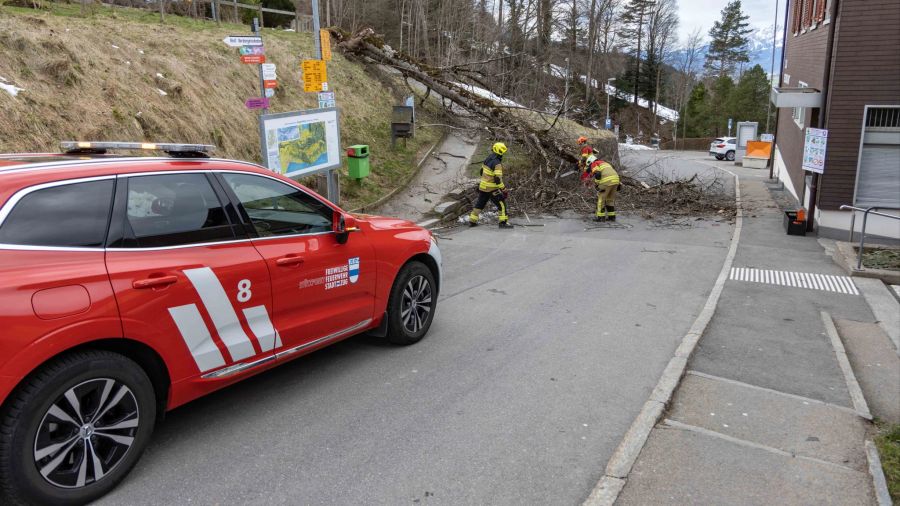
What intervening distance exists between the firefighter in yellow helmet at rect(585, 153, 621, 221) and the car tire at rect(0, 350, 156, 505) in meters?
12.4

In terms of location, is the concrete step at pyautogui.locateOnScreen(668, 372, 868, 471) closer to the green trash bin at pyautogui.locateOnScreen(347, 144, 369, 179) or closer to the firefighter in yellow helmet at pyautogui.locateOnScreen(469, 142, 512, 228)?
the firefighter in yellow helmet at pyautogui.locateOnScreen(469, 142, 512, 228)

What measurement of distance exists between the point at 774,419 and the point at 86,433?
4.72 metres

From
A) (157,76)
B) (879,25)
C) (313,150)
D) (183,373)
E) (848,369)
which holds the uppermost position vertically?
(879,25)

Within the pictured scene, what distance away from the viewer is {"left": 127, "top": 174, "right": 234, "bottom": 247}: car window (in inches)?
150

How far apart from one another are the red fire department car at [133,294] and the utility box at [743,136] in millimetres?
39748

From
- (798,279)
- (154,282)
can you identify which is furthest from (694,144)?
(154,282)

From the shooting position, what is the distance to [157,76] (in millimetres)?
11977

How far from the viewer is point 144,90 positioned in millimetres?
11359

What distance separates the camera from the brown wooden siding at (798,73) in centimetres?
1590

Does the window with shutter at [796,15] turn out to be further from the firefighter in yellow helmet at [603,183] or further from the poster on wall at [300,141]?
the poster on wall at [300,141]

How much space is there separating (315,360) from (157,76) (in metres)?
8.71

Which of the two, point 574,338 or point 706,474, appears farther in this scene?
point 574,338

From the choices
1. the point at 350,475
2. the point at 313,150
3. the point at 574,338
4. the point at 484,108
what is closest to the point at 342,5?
the point at 484,108

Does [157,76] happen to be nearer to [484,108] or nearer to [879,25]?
[484,108]
